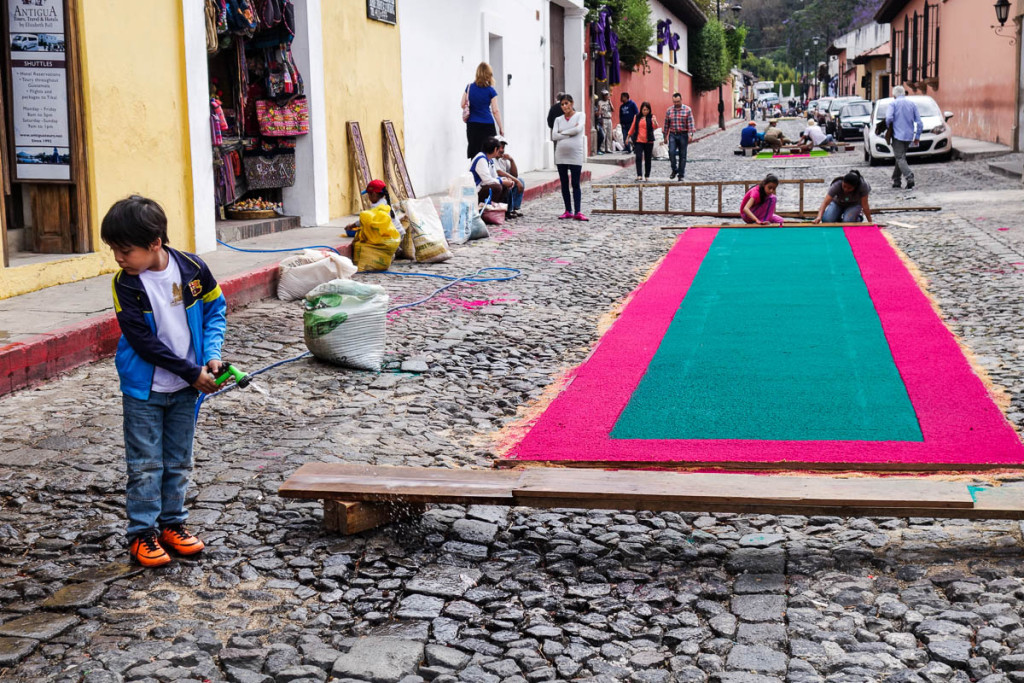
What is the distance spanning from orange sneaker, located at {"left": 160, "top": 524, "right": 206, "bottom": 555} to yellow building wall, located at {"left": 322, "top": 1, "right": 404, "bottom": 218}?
861 cm

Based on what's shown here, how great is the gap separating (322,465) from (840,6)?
326 feet

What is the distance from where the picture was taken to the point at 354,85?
41.1 ft

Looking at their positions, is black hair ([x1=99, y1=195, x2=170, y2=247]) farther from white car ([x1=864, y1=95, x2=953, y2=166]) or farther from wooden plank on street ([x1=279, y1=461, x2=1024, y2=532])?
white car ([x1=864, y1=95, x2=953, y2=166])

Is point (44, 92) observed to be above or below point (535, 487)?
above

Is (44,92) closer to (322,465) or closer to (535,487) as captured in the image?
(322,465)

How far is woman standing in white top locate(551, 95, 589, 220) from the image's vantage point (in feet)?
45.3

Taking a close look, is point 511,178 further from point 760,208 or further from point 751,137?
point 751,137

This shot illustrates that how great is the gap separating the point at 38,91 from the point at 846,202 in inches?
329

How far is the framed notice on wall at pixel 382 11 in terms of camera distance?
12891mm

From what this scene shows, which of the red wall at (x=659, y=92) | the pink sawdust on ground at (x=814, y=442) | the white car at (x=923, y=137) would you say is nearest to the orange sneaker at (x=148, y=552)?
the pink sawdust on ground at (x=814, y=442)

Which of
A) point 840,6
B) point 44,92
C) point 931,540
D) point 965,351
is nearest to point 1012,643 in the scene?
point 931,540

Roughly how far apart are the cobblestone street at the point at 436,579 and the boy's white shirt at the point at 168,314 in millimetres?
598

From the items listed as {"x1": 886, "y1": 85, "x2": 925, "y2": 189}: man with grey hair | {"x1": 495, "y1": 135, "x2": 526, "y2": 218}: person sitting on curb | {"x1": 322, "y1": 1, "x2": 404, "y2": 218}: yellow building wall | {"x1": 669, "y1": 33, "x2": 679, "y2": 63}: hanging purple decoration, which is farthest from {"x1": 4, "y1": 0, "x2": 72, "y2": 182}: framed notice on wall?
{"x1": 669, "y1": 33, "x2": 679, "y2": 63}: hanging purple decoration

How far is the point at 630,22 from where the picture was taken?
101 feet
